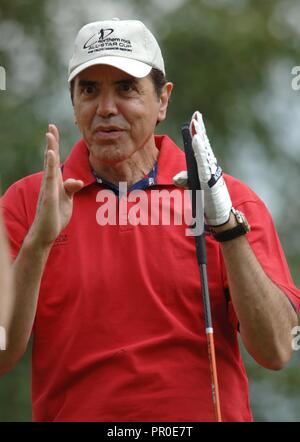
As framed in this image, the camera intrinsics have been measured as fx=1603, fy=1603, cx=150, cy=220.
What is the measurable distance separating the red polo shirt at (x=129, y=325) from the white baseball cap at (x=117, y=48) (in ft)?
1.81

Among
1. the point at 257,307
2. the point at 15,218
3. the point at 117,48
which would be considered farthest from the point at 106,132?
the point at 257,307

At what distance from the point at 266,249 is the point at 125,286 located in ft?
1.88

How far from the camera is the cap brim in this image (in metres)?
6.00

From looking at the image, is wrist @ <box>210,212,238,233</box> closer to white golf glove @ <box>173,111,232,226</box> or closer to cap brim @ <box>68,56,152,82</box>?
white golf glove @ <box>173,111,232,226</box>

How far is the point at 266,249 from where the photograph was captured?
5.95 m

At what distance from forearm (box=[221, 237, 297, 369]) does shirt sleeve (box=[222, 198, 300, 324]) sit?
0.10 metres

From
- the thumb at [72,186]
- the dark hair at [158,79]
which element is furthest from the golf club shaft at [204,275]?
the dark hair at [158,79]

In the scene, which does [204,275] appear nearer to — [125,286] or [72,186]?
[125,286]

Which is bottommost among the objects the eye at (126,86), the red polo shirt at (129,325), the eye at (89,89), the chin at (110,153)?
the red polo shirt at (129,325)

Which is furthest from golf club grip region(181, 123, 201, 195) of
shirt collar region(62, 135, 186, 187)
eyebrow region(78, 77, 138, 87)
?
eyebrow region(78, 77, 138, 87)

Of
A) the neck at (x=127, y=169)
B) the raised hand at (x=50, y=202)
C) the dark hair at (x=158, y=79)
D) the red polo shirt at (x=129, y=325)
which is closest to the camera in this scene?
the raised hand at (x=50, y=202)

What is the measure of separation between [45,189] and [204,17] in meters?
→ 6.74

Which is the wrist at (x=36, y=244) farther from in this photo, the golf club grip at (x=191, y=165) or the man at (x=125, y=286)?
the golf club grip at (x=191, y=165)

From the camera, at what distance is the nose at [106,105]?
5.99 meters
